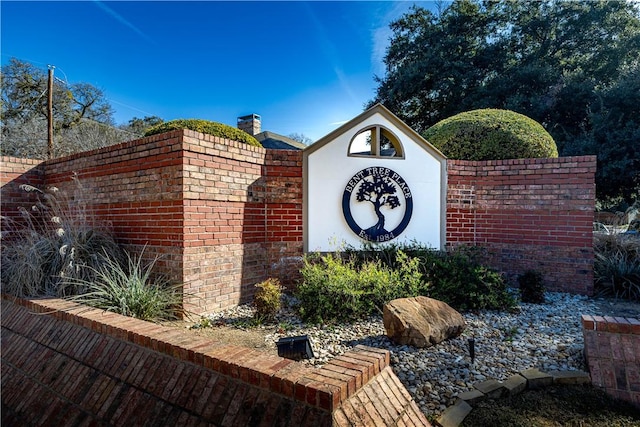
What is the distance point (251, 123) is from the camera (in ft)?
44.7

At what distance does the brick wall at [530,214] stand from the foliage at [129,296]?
4611mm

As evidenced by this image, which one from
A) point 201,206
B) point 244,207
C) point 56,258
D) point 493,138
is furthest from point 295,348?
point 493,138

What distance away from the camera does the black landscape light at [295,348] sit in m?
3.13

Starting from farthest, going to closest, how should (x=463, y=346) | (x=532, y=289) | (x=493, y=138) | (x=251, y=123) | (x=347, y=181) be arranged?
(x=251, y=123)
(x=493, y=138)
(x=347, y=181)
(x=532, y=289)
(x=463, y=346)

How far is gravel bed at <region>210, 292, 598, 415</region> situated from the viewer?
2.82 metres

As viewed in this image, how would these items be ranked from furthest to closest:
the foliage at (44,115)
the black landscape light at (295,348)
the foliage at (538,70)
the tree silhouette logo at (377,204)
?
1. the foliage at (44,115)
2. the foliage at (538,70)
3. the tree silhouette logo at (377,204)
4. the black landscape light at (295,348)

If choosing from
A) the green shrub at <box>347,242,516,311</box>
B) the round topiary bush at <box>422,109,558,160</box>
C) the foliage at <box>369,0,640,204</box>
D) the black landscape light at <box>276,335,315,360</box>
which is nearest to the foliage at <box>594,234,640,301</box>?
the round topiary bush at <box>422,109,558,160</box>

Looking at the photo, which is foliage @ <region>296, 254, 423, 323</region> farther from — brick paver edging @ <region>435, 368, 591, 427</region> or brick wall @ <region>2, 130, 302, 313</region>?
brick paver edging @ <region>435, 368, 591, 427</region>

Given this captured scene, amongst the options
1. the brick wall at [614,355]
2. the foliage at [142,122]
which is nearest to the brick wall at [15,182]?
the brick wall at [614,355]

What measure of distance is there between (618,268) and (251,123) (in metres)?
11.8

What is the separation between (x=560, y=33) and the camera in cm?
1627

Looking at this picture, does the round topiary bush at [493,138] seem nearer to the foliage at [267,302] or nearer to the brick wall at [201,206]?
the brick wall at [201,206]

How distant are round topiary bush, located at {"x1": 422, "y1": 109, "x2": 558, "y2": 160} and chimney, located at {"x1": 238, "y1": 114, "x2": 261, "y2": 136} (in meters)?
8.22

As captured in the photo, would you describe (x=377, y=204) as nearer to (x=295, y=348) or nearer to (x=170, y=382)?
(x=295, y=348)
